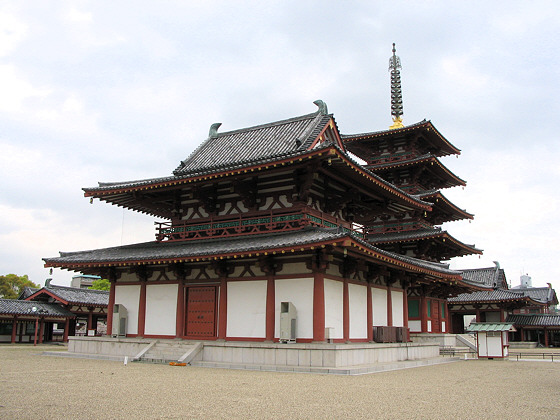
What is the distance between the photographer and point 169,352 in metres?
23.6

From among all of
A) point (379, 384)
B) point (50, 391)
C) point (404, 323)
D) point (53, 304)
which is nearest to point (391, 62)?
point (404, 323)

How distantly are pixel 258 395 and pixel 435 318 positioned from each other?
29616 millimetres

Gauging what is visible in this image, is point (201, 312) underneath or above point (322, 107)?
underneath

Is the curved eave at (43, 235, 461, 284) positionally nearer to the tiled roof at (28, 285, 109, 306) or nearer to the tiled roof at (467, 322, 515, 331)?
the tiled roof at (467, 322, 515, 331)

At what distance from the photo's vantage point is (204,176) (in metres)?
24.2

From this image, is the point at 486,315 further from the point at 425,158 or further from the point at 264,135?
the point at 264,135

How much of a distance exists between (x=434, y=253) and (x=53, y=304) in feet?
117

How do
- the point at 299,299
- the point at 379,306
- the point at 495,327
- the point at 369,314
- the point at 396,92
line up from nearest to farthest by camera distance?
the point at 299,299
the point at 369,314
the point at 379,306
the point at 495,327
the point at 396,92

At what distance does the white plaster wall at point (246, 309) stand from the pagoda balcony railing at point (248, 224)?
2.64 metres

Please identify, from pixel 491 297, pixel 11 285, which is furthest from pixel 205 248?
pixel 11 285

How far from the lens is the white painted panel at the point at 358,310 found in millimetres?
24703

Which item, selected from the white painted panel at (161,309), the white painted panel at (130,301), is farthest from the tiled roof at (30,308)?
the white painted panel at (161,309)

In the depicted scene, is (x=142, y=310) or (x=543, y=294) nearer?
(x=142, y=310)

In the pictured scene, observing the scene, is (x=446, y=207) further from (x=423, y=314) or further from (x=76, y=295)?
(x=76, y=295)
